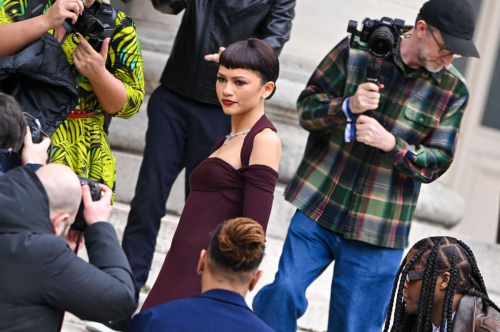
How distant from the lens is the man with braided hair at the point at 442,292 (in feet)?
10.6

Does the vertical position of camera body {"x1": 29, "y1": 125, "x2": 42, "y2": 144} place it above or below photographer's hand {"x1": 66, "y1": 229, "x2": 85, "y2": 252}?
above

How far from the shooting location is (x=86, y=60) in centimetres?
385

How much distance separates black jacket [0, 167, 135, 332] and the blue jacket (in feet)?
0.34

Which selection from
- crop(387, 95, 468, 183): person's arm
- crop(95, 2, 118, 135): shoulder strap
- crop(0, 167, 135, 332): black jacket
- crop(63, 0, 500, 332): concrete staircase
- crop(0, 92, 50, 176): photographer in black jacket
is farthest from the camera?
crop(63, 0, 500, 332): concrete staircase

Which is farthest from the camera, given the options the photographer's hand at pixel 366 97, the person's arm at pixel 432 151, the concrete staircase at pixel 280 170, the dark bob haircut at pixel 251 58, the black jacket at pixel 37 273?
the concrete staircase at pixel 280 170

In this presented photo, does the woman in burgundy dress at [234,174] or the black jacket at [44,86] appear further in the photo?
the black jacket at [44,86]

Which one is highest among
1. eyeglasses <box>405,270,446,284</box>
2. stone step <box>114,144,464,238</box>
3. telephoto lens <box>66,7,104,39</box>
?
telephoto lens <box>66,7,104,39</box>

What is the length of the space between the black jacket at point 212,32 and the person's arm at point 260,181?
4.33ft

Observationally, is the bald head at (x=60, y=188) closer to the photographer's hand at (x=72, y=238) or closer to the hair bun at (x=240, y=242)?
the photographer's hand at (x=72, y=238)

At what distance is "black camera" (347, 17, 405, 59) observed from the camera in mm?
4062

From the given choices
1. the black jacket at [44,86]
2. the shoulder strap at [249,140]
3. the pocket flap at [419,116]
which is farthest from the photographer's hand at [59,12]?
the pocket flap at [419,116]

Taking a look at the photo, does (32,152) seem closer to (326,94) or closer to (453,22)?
(326,94)

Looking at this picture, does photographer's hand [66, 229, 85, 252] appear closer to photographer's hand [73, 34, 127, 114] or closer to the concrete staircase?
photographer's hand [73, 34, 127, 114]

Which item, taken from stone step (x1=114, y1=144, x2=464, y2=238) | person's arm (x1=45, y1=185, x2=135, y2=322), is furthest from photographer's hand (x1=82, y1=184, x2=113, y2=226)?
stone step (x1=114, y1=144, x2=464, y2=238)
